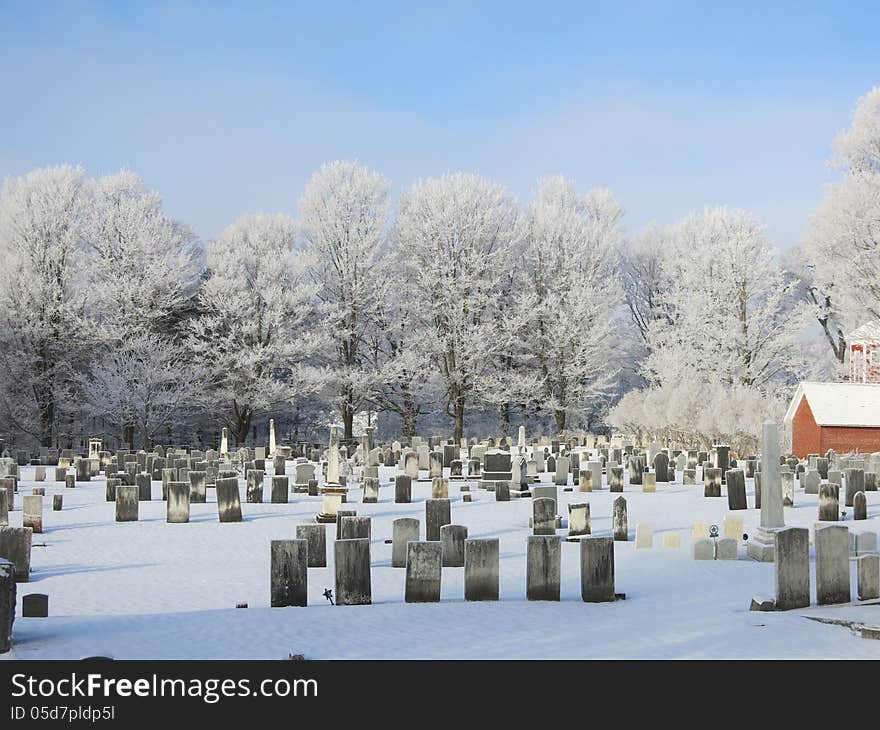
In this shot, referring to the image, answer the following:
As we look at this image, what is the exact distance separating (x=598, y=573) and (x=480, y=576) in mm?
1219

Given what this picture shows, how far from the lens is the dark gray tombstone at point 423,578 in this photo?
9.99 m

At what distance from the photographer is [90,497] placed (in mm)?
20609

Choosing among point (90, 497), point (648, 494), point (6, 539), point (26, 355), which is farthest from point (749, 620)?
point (26, 355)

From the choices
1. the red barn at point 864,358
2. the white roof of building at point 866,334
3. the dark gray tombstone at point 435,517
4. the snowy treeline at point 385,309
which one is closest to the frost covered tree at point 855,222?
the snowy treeline at point 385,309

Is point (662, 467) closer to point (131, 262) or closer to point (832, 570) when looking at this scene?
point (832, 570)

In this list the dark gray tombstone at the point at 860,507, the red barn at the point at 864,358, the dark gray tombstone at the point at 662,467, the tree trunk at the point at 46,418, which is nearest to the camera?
the dark gray tombstone at the point at 860,507

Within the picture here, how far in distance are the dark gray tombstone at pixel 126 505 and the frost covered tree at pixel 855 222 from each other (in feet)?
84.6

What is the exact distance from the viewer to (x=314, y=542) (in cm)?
1218

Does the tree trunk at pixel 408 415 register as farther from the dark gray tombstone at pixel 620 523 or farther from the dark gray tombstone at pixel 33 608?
the dark gray tombstone at pixel 33 608

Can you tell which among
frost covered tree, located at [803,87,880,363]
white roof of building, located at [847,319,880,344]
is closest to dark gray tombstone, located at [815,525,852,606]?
frost covered tree, located at [803,87,880,363]

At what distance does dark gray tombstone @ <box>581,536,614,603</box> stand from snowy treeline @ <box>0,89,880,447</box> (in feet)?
77.3

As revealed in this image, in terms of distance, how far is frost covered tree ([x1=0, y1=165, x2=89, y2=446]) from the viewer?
36.7 m

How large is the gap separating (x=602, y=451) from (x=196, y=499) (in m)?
14.6
